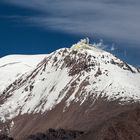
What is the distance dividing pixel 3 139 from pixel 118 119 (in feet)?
226

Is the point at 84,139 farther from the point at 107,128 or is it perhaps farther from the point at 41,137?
the point at 41,137

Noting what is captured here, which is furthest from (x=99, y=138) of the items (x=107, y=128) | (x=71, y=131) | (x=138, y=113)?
(x=71, y=131)

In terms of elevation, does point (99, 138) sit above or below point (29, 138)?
below

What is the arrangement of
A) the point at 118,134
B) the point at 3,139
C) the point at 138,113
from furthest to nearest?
the point at 3,139
the point at 138,113
the point at 118,134

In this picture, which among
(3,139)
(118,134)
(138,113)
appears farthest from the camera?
(3,139)

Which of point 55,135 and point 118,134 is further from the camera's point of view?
point 55,135

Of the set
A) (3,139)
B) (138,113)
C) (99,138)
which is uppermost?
(3,139)

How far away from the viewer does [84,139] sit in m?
137

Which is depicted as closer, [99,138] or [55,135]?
[99,138]

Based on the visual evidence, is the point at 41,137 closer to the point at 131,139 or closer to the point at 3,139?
the point at 3,139

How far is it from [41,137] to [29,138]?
3.49 m

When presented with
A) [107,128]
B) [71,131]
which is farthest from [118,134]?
[71,131]

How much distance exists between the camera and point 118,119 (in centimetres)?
13275

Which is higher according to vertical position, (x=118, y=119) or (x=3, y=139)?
(x=3, y=139)
